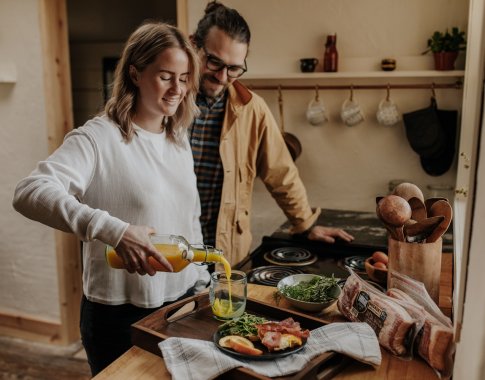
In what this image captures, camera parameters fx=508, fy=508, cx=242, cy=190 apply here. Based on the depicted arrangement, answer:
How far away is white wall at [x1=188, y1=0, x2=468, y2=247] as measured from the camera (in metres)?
2.68

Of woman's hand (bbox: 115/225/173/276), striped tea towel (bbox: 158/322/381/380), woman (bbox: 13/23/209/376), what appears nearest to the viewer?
striped tea towel (bbox: 158/322/381/380)

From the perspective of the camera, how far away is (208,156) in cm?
214

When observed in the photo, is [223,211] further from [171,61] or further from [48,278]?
[48,278]

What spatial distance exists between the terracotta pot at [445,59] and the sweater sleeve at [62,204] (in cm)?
193

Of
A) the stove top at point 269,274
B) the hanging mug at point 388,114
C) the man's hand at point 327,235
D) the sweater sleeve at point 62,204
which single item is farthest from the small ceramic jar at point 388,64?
the sweater sleeve at point 62,204

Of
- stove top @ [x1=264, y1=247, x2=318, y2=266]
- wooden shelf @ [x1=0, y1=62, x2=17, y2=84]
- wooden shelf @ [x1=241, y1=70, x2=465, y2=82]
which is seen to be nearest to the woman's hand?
stove top @ [x1=264, y1=247, x2=318, y2=266]

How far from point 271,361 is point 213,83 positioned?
47.8 inches

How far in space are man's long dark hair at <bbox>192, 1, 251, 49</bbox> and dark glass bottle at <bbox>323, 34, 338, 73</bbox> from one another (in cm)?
89

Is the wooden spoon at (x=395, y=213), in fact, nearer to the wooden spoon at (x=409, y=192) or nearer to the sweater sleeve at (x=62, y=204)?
the wooden spoon at (x=409, y=192)

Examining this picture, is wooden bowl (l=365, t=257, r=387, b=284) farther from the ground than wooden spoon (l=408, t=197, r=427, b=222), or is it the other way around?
wooden spoon (l=408, t=197, r=427, b=222)

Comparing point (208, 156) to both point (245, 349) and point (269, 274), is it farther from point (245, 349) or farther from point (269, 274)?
point (245, 349)

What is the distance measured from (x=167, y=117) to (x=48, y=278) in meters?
2.00

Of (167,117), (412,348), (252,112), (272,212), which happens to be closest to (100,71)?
(272,212)

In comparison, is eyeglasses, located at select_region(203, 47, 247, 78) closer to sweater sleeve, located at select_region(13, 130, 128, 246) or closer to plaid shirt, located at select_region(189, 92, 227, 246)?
→ plaid shirt, located at select_region(189, 92, 227, 246)
